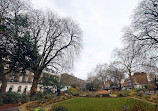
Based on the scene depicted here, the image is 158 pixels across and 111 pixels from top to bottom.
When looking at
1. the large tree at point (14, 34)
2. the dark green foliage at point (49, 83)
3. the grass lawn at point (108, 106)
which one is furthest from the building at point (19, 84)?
the grass lawn at point (108, 106)

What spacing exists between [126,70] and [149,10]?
81.0 ft

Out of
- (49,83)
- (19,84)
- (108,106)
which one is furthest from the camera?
(19,84)

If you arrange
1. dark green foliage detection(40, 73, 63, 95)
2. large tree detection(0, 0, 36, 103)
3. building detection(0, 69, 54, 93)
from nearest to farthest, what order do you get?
1. large tree detection(0, 0, 36, 103)
2. dark green foliage detection(40, 73, 63, 95)
3. building detection(0, 69, 54, 93)

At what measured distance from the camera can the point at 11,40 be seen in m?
7.77

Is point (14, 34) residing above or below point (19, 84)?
above

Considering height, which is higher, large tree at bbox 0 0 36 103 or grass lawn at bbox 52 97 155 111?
large tree at bbox 0 0 36 103

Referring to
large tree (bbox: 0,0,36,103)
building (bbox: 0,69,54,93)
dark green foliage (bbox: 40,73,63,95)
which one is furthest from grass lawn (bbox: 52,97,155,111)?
building (bbox: 0,69,54,93)

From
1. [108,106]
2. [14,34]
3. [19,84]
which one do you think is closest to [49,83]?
[14,34]

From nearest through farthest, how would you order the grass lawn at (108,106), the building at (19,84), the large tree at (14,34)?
the grass lawn at (108,106)
the large tree at (14,34)
the building at (19,84)

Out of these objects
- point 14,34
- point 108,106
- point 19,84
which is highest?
point 14,34

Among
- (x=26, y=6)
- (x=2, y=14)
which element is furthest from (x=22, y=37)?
(x=26, y=6)

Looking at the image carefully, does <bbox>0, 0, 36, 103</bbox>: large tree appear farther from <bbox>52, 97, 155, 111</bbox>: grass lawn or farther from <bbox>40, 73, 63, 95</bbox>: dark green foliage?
<bbox>40, 73, 63, 95</bbox>: dark green foliage

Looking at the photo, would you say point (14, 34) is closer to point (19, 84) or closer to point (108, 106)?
point (108, 106)

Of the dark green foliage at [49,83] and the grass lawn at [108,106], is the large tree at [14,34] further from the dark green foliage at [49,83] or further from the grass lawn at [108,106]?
the dark green foliage at [49,83]
